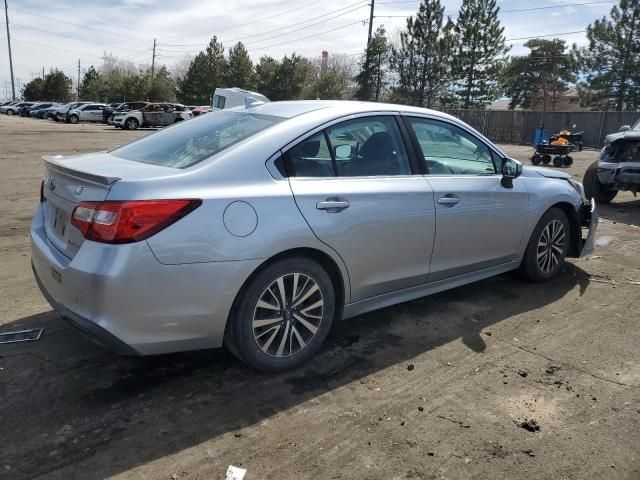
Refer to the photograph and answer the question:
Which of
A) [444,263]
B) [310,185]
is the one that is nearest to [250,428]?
[310,185]

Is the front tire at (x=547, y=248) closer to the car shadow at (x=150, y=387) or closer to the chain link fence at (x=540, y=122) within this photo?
the car shadow at (x=150, y=387)

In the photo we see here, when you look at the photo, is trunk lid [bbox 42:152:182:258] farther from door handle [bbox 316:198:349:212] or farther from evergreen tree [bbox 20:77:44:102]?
evergreen tree [bbox 20:77:44:102]

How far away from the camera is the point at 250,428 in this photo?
2.95m

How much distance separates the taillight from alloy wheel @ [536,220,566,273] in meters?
3.51

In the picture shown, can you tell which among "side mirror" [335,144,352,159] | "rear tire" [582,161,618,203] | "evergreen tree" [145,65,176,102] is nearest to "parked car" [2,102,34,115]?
"evergreen tree" [145,65,176,102]

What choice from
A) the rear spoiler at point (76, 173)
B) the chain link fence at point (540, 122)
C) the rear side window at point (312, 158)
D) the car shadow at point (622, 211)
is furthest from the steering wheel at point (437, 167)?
the chain link fence at point (540, 122)

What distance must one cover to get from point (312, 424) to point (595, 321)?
107 inches

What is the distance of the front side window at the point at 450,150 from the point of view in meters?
4.27

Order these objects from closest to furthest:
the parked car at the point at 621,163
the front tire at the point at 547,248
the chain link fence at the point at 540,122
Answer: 1. the front tire at the point at 547,248
2. the parked car at the point at 621,163
3. the chain link fence at the point at 540,122

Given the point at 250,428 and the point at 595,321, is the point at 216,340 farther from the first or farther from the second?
the point at 595,321

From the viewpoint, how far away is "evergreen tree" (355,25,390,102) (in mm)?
51094

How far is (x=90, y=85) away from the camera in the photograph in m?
80.2

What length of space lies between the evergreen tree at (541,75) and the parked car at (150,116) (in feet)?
115

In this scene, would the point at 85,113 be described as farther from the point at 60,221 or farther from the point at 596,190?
the point at 60,221
